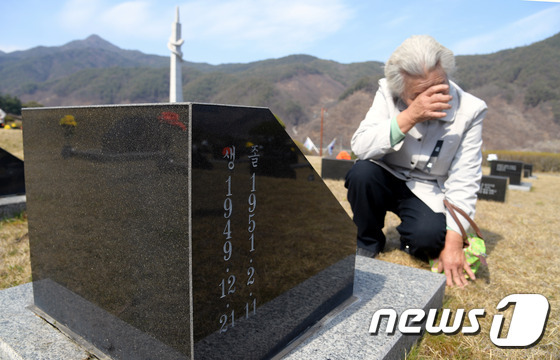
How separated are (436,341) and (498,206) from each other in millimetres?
4223

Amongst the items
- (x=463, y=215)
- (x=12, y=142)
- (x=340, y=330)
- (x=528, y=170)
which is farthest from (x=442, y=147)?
(x=528, y=170)

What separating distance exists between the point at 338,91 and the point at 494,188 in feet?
254

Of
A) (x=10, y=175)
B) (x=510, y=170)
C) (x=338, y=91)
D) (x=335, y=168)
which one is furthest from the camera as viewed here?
(x=338, y=91)

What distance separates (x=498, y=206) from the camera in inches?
201

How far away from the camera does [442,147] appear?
6.91 feet

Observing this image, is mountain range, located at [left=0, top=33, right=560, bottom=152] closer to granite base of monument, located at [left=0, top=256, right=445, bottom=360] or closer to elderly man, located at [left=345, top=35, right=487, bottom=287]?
elderly man, located at [left=345, top=35, right=487, bottom=287]

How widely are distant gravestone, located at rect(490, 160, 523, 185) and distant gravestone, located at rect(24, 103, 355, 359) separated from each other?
7957mm

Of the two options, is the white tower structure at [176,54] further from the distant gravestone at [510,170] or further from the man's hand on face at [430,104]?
the man's hand on face at [430,104]

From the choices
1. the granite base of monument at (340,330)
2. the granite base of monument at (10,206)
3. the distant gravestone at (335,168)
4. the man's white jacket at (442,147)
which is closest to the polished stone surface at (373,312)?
the granite base of monument at (340,330)

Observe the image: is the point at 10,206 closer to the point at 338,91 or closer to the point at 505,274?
the point at 505,274

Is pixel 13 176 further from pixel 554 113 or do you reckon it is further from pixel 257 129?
pixel 554 113

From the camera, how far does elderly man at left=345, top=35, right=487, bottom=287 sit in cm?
188

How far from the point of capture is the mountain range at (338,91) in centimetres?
4231

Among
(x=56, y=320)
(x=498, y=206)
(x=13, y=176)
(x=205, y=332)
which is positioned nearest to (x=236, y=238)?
(x=205, y=332)
